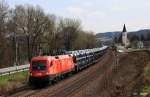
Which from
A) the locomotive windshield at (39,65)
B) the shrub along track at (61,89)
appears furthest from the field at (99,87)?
the locomotive windshield at (39,65)

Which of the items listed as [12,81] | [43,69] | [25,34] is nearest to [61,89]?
[43,69]

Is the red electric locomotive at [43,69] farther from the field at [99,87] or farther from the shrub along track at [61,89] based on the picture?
the shrub along track at [61,89]

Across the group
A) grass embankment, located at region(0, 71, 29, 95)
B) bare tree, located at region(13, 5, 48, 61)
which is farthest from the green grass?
bare tree, located at region(13, 5, 48, 61)

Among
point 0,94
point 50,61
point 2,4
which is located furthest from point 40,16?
point 0,94

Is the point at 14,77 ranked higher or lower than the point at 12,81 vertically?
higher

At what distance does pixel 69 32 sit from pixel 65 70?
9700 centimetres

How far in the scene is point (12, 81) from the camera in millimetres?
40906

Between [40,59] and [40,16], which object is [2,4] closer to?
[40,16]

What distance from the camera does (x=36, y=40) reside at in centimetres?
10094

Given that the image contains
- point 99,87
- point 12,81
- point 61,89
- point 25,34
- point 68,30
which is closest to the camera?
point 99,87

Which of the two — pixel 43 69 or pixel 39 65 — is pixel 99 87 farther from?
pixel 39 65

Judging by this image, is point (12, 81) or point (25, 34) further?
point (25, 34)

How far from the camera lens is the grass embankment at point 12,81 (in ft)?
116

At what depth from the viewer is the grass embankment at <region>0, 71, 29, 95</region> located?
3547 cm
